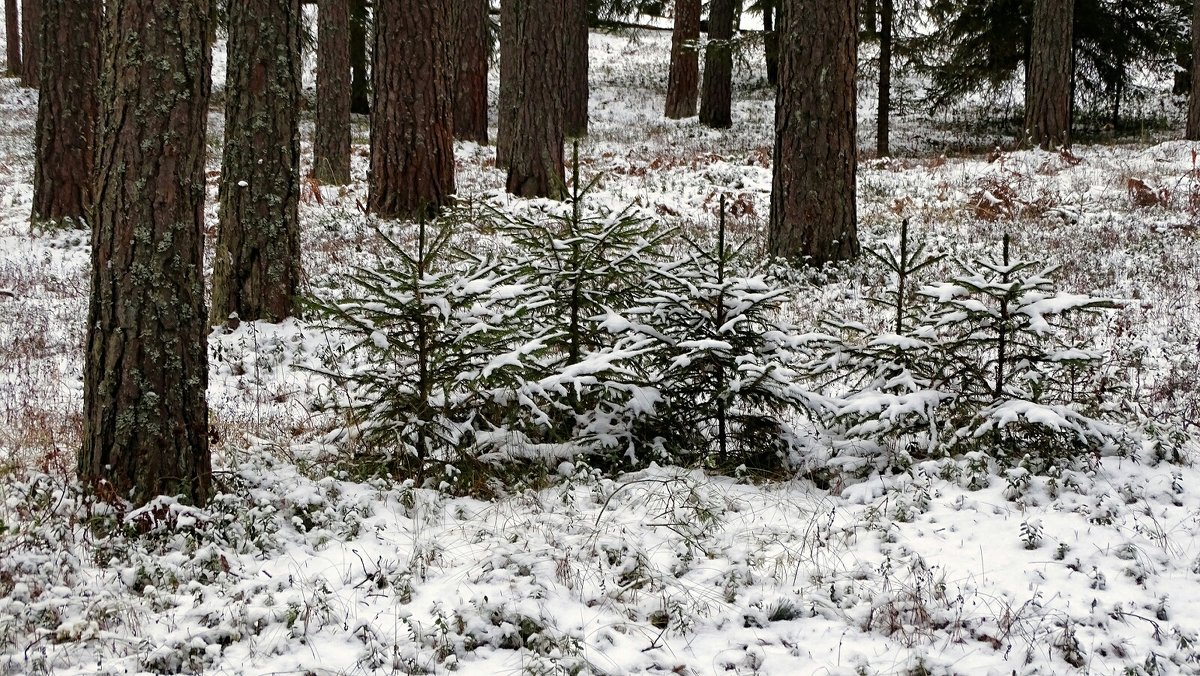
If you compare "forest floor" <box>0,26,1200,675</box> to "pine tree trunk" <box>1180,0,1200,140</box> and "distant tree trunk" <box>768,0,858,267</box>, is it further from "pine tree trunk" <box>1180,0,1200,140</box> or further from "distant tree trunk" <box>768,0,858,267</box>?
"pine tree trunk" <box>1180,0,1200,140</box>

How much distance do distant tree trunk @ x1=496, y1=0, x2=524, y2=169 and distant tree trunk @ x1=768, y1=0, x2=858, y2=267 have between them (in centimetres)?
546

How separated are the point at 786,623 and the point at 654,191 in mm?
11521

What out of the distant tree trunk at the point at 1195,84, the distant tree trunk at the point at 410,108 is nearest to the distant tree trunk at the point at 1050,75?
the distant tree trunk at the point at 1195,84

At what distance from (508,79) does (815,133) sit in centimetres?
664

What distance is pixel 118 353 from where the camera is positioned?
4.25m

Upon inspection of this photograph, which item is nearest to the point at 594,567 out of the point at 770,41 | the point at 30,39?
the point at 770,41

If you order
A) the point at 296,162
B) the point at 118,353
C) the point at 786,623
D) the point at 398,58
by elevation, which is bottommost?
the point at 786,623

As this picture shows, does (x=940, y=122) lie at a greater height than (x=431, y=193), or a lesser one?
greater

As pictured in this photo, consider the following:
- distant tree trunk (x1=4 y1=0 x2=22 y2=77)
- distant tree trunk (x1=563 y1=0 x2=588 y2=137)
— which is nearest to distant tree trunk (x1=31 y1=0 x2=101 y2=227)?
distant tree trunk (x1=563 y1=0 x2=588 y2=137)

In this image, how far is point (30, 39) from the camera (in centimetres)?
2625

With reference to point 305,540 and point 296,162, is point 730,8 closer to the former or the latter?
point 296,162

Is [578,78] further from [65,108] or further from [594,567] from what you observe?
[594,567]

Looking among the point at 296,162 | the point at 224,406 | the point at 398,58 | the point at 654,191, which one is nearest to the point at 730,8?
the point at 654,191

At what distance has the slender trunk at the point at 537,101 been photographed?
13.6 meters
